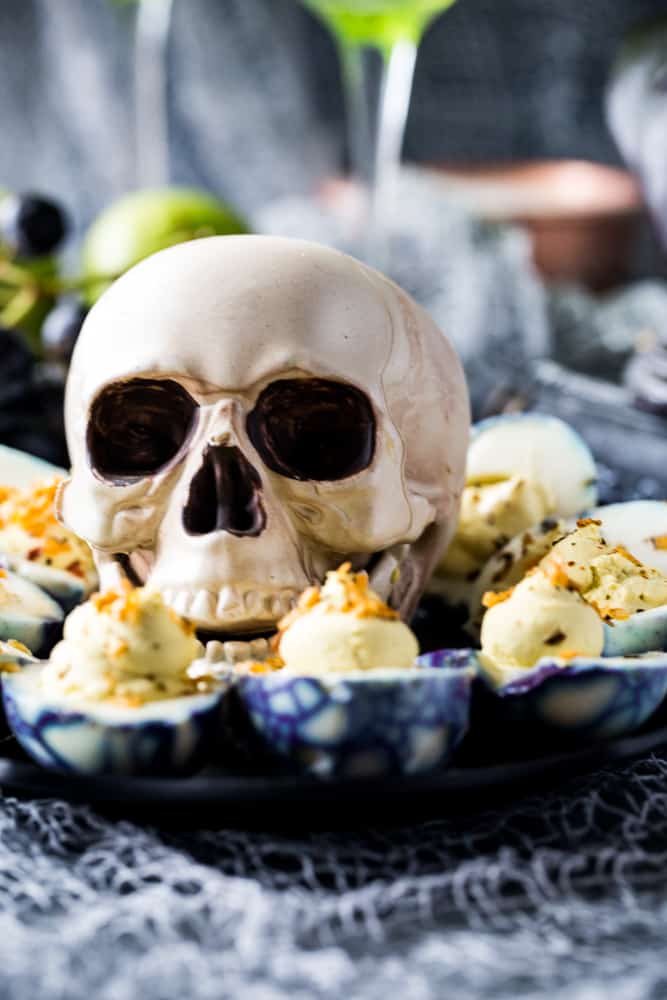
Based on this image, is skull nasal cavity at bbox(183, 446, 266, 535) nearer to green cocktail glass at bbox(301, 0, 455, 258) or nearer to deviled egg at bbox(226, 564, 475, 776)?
deviled egg at bbox(226, 564, 475, 776)

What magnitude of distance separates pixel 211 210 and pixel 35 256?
0.18 m

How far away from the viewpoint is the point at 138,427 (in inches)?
22.8

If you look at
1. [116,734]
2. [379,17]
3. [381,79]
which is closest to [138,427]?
[116,734]

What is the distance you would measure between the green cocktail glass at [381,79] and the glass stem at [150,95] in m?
0.26

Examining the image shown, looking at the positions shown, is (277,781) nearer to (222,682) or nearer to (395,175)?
(222,682)

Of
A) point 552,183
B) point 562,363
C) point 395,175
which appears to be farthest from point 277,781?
point 552,183

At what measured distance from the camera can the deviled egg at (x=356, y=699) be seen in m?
0.46

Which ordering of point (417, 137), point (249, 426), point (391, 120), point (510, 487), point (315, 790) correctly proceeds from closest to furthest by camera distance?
1. point (315, 790)
2. point (249, 426)
3. point (510, 487)
4. point (391, 120)
5. point (417, 137)

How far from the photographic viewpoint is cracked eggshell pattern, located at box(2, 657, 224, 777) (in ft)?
1.50

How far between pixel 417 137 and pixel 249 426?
1502 mm

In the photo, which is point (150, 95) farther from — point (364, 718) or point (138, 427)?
point (364, 718)

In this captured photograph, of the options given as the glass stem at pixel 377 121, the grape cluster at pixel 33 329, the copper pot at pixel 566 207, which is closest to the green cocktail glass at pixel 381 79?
the glass stem at pixel 377 121

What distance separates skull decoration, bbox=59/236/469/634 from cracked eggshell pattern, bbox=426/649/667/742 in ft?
0.32

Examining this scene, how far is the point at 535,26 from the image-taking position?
190 centimetres
